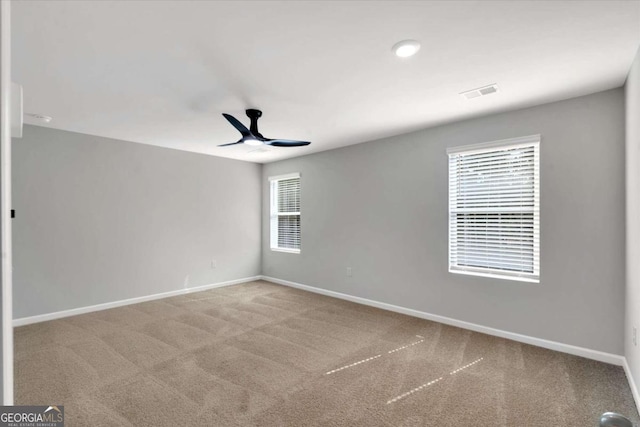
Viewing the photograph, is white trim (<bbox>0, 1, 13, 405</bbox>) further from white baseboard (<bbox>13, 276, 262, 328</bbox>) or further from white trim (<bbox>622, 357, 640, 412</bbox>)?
white baseboard (<bbox>13, 276, 262, 328</bbox>)

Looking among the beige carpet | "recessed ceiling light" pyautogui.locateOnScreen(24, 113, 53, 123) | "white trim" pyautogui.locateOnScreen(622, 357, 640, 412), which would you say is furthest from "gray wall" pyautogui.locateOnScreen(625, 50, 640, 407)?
"recessed ceiling light" pyautogui.locateOnScreen(24, 113, 53, 123)

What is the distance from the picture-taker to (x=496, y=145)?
341 cm

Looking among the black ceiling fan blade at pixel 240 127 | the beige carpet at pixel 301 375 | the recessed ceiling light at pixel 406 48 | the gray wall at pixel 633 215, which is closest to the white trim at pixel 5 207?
the beige carpet at pixel 301 375

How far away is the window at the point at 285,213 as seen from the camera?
230 inches

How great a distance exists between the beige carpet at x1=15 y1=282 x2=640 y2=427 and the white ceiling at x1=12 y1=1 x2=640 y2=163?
2.44m

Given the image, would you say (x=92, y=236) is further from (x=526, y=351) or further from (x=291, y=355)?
(x=526, y=351)

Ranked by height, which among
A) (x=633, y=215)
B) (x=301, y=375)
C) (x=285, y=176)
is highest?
(x=285, y=176)

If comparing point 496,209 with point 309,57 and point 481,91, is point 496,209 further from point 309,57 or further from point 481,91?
point 309,57

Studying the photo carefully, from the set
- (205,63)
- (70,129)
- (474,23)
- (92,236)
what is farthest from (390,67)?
(92,236)

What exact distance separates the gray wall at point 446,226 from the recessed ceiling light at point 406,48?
1.81m

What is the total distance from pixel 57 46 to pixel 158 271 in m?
3.61

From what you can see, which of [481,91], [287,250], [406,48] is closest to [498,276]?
[481,91]

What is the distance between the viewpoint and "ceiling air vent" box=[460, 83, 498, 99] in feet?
9.08

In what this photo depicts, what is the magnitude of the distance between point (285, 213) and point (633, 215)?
15.7 feet
